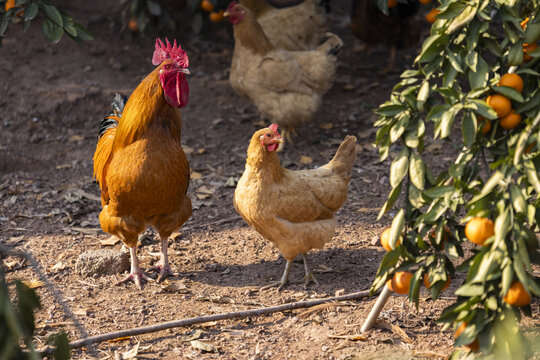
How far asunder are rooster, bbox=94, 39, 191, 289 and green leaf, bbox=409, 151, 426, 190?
6.65 ft

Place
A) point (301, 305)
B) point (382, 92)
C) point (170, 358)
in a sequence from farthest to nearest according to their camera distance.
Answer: point (382, 92), point (301, 305), point (170, 358)

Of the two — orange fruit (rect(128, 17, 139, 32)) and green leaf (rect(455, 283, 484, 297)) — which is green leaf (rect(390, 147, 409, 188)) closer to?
green leaf (rect(455, 283, 484, 297))

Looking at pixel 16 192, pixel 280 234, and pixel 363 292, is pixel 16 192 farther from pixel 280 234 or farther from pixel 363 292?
pixel 363 292

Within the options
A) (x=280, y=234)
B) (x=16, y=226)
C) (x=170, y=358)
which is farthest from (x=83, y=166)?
(x=170, y=358)

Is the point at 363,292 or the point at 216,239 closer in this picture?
the point at 363,292

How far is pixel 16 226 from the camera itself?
5316 millimetres

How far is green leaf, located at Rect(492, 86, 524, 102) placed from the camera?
2393 millimetres

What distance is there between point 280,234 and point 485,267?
78.5 inches

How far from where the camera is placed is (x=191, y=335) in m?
3.69

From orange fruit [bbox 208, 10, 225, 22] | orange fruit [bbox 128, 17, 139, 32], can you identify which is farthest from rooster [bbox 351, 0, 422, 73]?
orange fruit [bbox 128, 17, 139, 32]

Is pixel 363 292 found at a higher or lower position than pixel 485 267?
lower

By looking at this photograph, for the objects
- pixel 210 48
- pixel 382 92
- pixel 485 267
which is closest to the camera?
pixel 485 267

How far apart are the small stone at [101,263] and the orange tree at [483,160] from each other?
254cm

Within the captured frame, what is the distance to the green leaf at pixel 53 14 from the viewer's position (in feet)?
14.1
